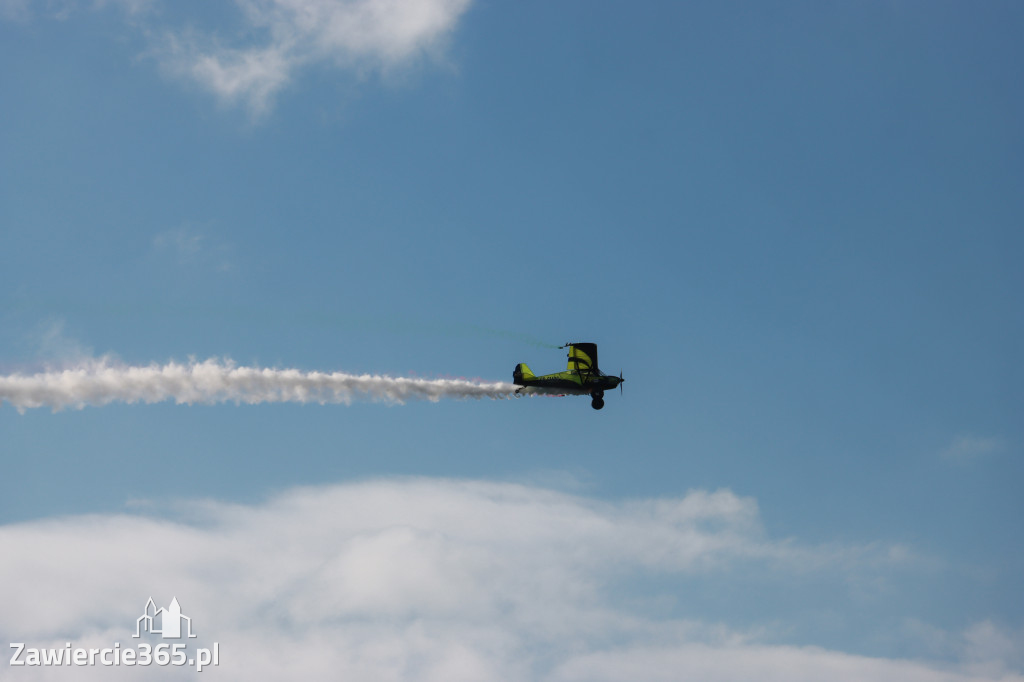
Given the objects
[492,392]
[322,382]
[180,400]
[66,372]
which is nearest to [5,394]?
[66,372]

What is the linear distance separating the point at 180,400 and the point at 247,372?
5639mm

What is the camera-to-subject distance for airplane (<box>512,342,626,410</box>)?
260ft

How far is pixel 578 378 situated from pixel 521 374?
4269 mm

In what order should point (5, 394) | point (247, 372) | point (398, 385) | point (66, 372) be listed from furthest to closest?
1. point (398, 385)
2. point (247, 372)
3. point (66, 372)
4. point (5, 394)

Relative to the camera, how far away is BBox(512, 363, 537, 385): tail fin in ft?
260

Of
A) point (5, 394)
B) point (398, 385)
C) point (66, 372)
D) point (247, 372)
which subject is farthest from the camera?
point (398, 385)

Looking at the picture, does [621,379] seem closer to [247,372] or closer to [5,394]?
[247,372]

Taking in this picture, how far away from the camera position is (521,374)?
79562mm

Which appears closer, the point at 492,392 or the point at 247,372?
the point at 247,372

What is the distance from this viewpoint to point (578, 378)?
261 feet

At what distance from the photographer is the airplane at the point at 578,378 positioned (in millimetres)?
79250

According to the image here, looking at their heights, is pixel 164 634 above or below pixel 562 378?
below

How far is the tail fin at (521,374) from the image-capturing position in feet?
260

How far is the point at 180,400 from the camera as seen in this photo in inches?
2579
